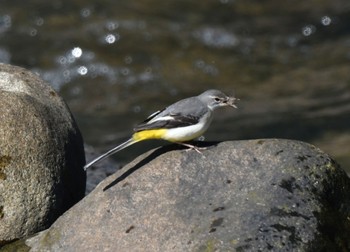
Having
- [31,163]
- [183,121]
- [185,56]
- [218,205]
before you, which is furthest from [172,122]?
[185,56]

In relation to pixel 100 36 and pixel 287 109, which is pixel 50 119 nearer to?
pixel 287 109

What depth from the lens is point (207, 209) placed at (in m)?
7.69

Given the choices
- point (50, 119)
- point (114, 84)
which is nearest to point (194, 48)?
point (114, 84)

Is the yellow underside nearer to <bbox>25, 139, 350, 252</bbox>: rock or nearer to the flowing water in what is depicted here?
<bbox>25, 139, 350, 252</bbox>: rock

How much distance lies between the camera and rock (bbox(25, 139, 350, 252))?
24.3 ft

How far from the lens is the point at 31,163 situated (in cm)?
847

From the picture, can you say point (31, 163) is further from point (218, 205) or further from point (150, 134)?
point (218, 205)

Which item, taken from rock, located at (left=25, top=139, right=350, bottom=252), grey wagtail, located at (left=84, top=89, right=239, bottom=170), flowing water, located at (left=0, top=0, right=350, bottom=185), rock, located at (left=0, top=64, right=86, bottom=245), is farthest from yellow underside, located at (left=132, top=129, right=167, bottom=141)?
flowing water, located at (left=0, top=0, right=350, bottom=185)

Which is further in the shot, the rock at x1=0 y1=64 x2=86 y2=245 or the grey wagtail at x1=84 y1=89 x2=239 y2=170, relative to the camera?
the grey wagtail at x1=84 y1=89 x2=239 y2=170

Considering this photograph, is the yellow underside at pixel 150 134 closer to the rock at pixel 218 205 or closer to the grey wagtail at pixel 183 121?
the grey wagtail at pixel 183 121

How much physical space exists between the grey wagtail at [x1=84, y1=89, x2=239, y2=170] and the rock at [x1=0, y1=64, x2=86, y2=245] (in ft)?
2.55

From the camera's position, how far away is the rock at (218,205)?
24.3ft

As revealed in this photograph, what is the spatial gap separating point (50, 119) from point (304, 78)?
12169 millimetres

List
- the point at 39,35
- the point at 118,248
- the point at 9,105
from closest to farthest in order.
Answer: the point at 118,248 < the point at 9,105 < the point at 39,35
